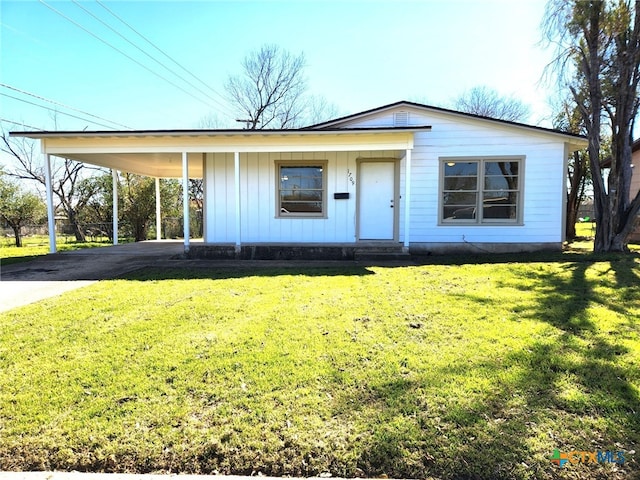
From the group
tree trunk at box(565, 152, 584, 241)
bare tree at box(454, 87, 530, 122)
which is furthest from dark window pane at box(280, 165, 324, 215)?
bare tree at box(454, 87, 530, 122)

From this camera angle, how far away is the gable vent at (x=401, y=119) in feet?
33.1

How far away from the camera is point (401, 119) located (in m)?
10.1

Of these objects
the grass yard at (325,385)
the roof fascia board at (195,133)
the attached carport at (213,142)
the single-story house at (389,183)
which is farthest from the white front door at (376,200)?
the grass yard at (325,385)

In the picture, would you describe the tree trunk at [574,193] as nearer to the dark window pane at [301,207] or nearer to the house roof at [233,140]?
the house roof at [233,140]

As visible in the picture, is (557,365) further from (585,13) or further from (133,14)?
(133,14)

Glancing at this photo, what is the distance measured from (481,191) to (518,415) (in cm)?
841

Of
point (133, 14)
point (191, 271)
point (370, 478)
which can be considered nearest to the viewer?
point (370, 478)

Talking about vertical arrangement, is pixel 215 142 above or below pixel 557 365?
above

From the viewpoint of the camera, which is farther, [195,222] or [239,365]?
[195,222]

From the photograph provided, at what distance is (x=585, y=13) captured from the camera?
345 inches

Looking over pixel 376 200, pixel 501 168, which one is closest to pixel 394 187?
pixel 376 200

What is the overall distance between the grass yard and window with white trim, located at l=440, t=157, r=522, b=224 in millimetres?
5090

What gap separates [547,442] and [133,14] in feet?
58.3

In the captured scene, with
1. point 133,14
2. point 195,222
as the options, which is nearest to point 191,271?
point 133,14
